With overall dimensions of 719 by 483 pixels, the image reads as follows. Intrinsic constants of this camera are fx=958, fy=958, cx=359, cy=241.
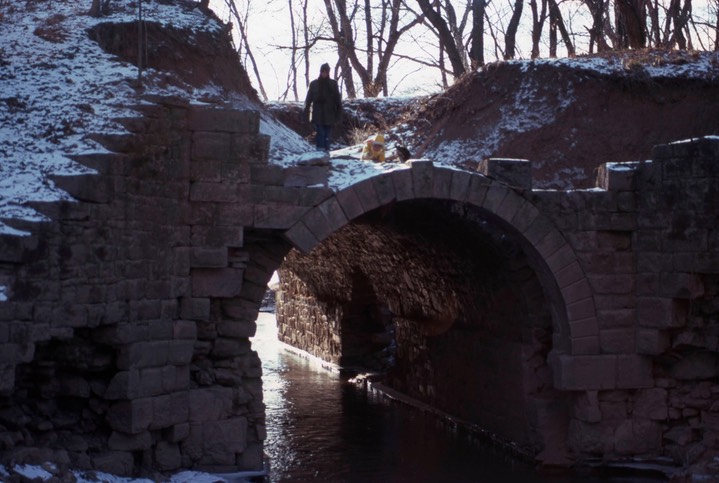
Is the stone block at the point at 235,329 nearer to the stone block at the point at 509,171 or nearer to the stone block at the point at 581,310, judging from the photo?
the stone block at the point at 509,171

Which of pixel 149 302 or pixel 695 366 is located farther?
pixel 695 366

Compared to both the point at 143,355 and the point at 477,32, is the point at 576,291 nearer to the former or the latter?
the point at 143,355

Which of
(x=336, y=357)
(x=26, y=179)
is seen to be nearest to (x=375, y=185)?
(x=26, y=179)

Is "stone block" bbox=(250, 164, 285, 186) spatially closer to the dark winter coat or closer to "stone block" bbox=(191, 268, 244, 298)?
"stone block" bbox=(191, 268, 244, 298)

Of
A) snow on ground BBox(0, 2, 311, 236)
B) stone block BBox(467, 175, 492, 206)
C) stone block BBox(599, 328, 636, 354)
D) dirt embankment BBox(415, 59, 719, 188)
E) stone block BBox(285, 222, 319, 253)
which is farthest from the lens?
dirt embankment BBox(415, 59, 719, 188)

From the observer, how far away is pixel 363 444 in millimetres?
12867

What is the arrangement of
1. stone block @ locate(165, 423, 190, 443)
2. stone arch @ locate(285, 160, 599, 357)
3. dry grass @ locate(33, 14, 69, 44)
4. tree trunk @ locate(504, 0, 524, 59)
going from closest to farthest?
stone block @ locate(165, 423, 190, 443)
stone arch @ locate(285, 160, 599, 357)
dry grass @ locate(33, 14, 69, 44)
tree trunk @ locate(504, 0, 524, 59)

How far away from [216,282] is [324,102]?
4.10 meters

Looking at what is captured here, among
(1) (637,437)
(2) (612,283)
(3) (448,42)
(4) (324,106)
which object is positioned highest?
(3) (448,42)

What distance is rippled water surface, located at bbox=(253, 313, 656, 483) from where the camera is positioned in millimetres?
11141

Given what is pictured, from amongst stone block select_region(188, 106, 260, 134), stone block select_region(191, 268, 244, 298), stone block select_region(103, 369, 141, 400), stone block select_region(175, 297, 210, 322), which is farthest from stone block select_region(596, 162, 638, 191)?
stone block select_region(103, 369, 141, 400)

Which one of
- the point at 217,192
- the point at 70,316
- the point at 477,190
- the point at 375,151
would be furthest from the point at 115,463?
the point at 477,190

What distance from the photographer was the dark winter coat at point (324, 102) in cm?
1311

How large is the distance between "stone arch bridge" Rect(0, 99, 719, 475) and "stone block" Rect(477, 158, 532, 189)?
0.02m
